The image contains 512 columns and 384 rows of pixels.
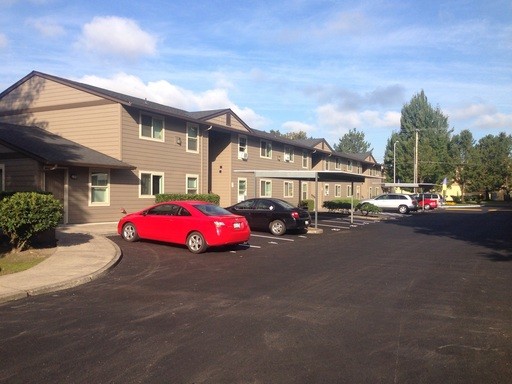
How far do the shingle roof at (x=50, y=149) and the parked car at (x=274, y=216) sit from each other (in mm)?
6187

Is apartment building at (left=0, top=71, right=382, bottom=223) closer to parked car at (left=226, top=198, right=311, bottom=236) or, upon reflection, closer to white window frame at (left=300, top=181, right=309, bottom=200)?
parked car at (left=226, top=198, right=311, bottom=236)

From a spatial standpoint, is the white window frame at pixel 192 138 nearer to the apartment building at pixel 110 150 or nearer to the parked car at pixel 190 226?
the apartment building at pixel 110 150

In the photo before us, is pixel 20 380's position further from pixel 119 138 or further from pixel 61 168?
pixel 119 138

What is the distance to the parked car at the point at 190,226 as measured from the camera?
12656 millimetres

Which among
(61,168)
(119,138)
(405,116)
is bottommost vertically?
(61,168)

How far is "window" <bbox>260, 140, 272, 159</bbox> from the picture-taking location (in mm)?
33100

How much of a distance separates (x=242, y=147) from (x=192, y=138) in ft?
17.5

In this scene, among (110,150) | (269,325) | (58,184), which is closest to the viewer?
(269,325)

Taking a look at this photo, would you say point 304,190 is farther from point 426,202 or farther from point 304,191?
point 426,202

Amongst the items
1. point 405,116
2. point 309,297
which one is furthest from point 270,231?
point 405,116

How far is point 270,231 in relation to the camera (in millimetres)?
18297

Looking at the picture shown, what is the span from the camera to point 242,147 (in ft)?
101

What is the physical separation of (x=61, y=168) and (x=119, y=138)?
318 centimetres

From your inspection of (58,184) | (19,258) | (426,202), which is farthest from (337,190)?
(19,258)
